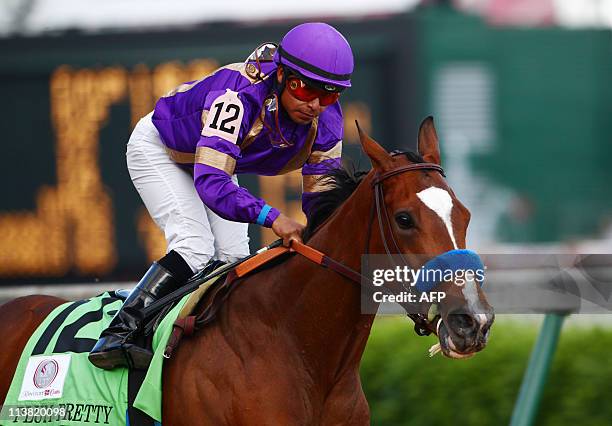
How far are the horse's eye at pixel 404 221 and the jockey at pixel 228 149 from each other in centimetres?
43

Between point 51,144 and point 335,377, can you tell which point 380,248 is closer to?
point 335,377

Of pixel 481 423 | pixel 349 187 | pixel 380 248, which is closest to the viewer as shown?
pixel 380 248

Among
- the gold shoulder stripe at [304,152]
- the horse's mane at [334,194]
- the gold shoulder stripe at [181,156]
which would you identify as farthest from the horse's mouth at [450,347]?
the gold shoulder stripe at [181,156]

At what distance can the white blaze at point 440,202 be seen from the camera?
9.94 feet

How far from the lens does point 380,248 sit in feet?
10.5

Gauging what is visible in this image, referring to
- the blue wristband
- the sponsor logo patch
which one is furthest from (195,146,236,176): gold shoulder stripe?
the sponsor logo patch

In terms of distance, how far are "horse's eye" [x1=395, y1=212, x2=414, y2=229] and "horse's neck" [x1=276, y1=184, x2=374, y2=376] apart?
0.65 ft

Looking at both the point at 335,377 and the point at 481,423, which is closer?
the point at 335,377

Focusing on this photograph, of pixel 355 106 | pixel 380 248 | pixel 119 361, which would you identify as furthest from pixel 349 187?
pixel 355 106

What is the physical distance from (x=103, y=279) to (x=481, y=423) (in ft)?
10.6

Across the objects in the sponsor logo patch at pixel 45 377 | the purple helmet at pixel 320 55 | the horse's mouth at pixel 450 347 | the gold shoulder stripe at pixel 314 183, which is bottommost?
the horse's mouth at pixel 450 347

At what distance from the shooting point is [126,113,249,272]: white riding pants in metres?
3.78

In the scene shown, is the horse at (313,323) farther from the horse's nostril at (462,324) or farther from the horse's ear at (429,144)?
the horse's nostril at (462,324)

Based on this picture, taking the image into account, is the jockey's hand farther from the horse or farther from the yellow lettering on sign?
the yellow lettering on sign
